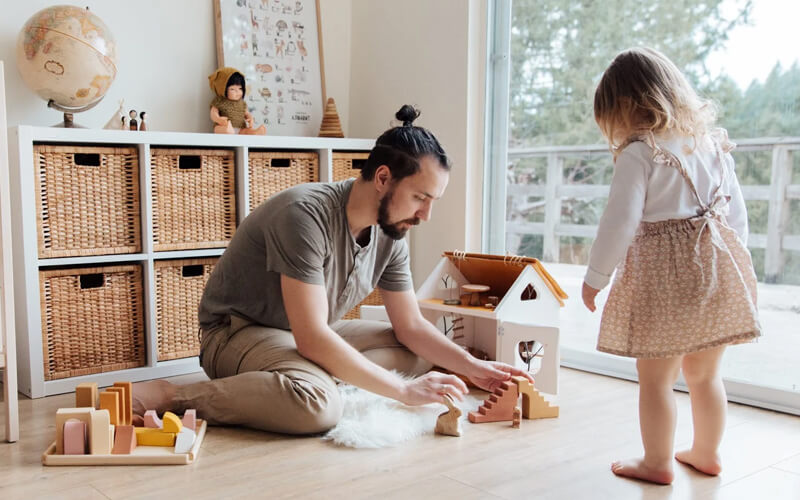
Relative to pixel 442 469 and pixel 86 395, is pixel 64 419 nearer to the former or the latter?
pixel 86 395

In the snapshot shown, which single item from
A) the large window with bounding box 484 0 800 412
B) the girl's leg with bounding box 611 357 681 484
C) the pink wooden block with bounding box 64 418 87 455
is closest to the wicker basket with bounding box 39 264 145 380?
the pink wooden block with bounding box 64 418 87 455

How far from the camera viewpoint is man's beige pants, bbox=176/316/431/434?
1702 millimetres

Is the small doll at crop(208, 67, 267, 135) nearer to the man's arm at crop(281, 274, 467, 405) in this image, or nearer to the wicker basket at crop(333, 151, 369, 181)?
the wicker basket at crop(333, 151, 369, 181)

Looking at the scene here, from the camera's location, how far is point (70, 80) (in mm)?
2189

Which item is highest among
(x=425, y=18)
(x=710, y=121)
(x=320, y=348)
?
(x=425, y=18)

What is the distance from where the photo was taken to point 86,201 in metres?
2.21

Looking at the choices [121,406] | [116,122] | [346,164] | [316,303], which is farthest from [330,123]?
[121,406]

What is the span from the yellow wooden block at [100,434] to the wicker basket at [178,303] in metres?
0.80

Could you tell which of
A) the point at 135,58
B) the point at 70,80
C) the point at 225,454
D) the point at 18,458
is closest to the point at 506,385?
the point at 225,454

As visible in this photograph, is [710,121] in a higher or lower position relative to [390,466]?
higher

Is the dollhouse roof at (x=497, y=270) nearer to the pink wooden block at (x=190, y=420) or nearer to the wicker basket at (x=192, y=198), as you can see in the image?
the wicker basket at (x=192, y=198)

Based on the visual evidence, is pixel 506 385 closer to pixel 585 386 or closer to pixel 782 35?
pixel 585 386

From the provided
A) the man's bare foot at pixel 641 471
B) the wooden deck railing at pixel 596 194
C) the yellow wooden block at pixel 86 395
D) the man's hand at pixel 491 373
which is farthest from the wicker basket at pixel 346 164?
the man's bare foot at pixel 641 471

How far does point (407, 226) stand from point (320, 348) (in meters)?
0.36
